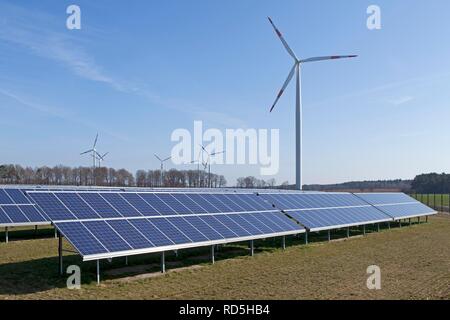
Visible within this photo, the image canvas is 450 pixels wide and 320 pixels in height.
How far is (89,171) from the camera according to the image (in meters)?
161

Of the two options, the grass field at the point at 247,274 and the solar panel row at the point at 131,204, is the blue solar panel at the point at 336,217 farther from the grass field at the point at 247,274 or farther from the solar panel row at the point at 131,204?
the solar panel row at the point at 131,204

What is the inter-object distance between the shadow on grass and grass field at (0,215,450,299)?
0.03m

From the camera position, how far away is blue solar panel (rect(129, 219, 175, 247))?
16744 mm

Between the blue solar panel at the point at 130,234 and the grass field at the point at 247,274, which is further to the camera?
the blue solar panel at the point at 130,234

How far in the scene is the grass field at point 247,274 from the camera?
1372cm

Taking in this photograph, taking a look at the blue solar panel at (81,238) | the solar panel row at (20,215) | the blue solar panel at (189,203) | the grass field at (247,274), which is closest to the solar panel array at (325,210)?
the grass field at (247,274)

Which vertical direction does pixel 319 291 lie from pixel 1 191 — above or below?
below

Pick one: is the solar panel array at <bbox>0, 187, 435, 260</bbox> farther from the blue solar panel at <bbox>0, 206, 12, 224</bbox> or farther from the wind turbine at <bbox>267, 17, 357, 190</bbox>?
the wind turbine at <bbox>267, 17, 357, 190</bbox>

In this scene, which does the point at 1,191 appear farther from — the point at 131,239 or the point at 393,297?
the point at 393,297

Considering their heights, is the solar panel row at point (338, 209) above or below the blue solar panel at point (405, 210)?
above

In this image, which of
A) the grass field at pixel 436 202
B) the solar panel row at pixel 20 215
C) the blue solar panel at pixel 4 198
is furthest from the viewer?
the grass field at pixel 436 202

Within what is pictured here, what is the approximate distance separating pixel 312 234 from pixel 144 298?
65.8ft

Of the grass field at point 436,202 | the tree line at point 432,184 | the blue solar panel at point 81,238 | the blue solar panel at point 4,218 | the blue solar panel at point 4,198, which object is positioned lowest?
the grass field at point 436,202
